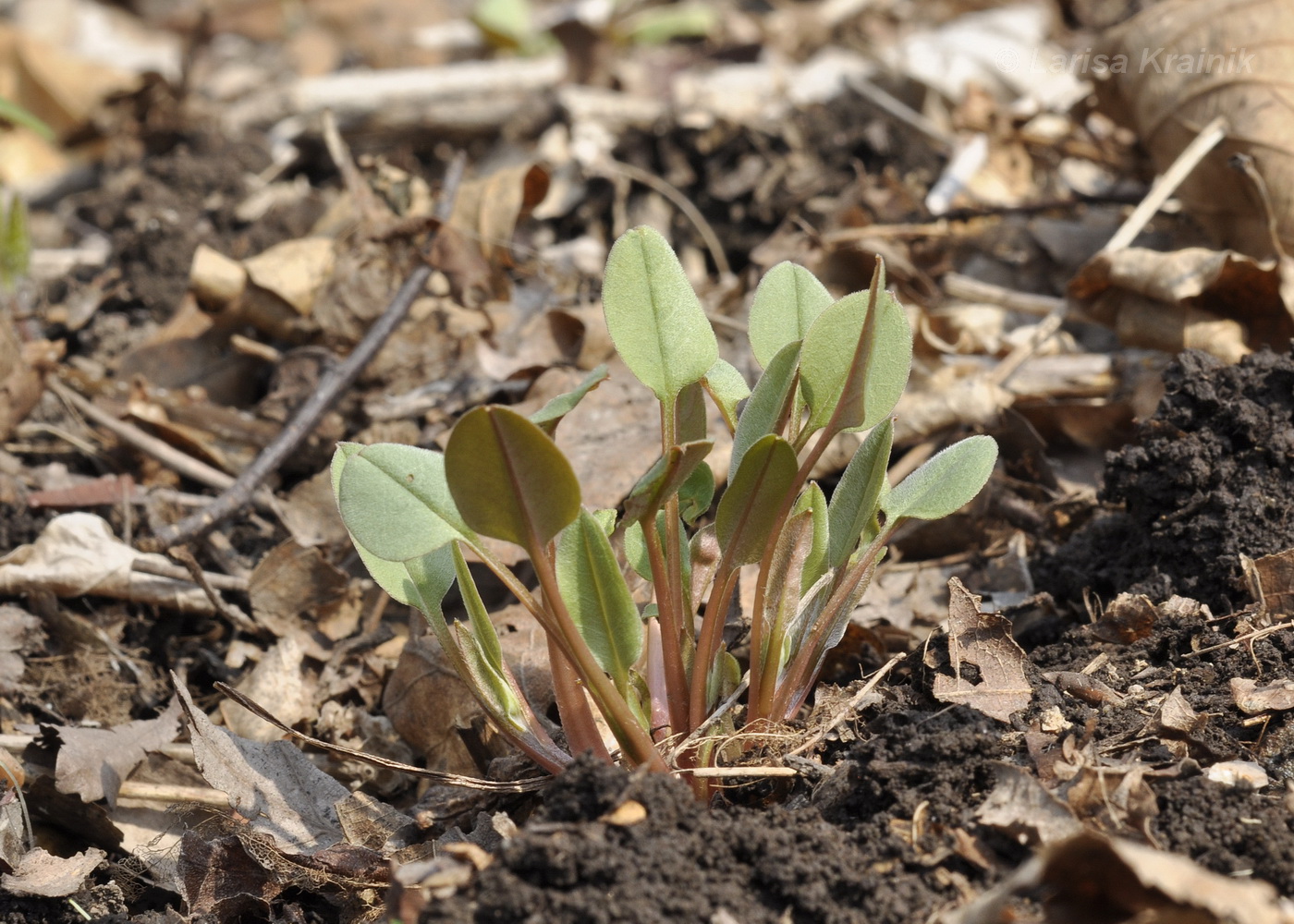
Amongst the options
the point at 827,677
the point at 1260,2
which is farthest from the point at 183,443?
the point at 1260,2

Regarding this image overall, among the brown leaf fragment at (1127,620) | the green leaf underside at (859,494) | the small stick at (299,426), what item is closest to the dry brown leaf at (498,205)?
the small stick at (299,426)

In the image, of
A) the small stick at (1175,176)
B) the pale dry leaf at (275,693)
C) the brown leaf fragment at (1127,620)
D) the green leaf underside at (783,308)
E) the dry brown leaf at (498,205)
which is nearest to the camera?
the green leaf underside at (783,308)

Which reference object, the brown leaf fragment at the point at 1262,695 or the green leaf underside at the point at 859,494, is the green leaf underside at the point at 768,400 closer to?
the green leaf underside at the point at 859,494

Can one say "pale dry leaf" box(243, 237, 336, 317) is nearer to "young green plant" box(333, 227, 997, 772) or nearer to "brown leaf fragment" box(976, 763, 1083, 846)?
"young green plant" box(333, 227, 997, 772)

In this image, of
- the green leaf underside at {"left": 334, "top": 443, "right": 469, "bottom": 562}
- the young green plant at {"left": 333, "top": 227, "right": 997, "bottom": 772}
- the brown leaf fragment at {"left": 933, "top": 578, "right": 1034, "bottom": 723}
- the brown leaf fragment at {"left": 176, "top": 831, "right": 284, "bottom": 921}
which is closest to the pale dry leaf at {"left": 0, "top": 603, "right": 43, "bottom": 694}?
the brown leaf fragment at {"left": 176, "top": 831, "right": 284, "bottom": 921}

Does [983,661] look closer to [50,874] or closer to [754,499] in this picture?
[754,499]

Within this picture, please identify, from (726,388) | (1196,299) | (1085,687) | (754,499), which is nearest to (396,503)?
(754,499)

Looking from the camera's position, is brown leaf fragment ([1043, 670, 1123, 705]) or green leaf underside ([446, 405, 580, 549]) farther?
brown leaf fragment ([1043, 670, 1123, 705])
